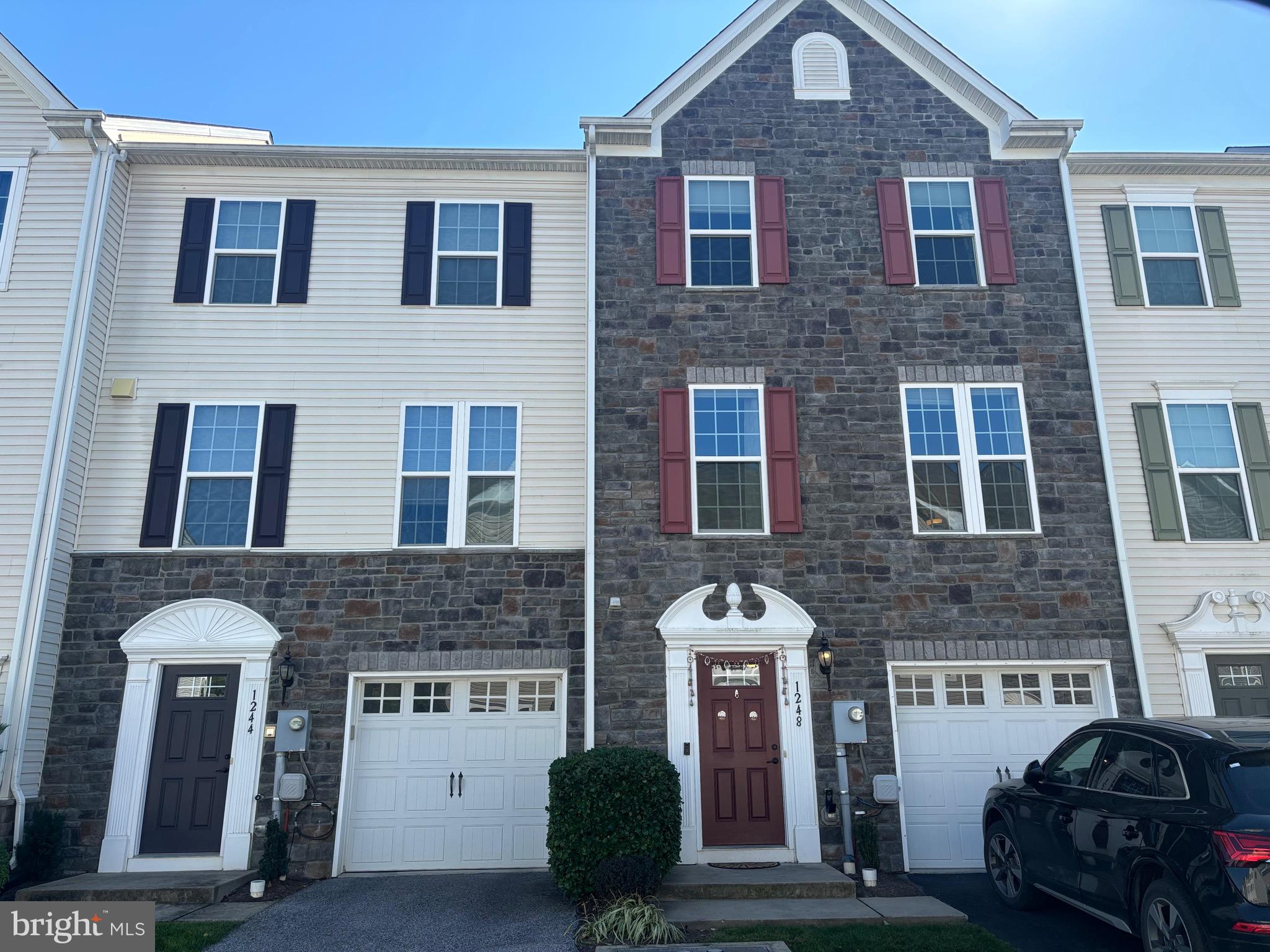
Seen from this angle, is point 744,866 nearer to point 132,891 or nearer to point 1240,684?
point 132,891

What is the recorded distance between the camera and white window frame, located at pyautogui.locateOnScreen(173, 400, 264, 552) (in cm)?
1071

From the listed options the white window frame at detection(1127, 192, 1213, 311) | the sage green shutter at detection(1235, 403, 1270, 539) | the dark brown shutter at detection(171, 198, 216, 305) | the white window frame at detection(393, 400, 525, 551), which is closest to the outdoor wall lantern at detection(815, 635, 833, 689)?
the white window frame at detection(393, 400, 525, 551)

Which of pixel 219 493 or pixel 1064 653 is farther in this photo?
pixel 219 493

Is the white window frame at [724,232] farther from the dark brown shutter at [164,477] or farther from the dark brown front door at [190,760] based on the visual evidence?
the dark brown front door at [190,760]

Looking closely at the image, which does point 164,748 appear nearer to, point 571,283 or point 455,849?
point 455,849

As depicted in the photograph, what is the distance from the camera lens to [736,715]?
32.6 feet

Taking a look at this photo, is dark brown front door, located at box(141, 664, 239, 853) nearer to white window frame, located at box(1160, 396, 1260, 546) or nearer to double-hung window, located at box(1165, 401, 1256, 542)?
white window frame, located at box(1160, 396, 1260, 546)

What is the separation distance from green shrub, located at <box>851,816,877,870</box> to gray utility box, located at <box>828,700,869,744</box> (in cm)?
85

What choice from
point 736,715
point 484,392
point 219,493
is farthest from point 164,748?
point 736,715

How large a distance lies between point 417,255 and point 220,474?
147 inches

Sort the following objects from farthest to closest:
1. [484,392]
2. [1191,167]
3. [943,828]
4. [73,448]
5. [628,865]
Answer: [1191,167] → [484,392] → [73,448] → [943,828] → [628,865]

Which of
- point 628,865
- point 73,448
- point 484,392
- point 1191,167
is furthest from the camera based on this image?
point 1191,167

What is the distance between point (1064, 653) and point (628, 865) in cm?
561

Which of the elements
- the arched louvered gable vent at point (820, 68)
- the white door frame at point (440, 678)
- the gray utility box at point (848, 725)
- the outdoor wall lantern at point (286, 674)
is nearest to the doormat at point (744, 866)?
the gray utility box at point (848, 725)
